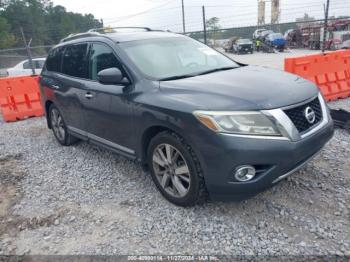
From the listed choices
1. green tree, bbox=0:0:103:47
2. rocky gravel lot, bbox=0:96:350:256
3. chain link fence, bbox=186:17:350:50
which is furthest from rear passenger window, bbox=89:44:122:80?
green tree, bbox=0:0:103:47

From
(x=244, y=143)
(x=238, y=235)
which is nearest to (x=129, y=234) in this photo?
(x=238, y=235)

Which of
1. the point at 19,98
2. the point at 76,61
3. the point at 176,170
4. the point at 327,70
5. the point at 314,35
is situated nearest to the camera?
the point at 176,170

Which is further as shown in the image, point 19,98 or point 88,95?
point 19,98

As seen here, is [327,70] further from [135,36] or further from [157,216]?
[157,216]

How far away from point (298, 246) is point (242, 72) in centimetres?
190

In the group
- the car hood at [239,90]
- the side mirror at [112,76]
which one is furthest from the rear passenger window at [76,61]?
the car hood at [239,90]

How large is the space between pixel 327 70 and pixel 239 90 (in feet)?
15.4

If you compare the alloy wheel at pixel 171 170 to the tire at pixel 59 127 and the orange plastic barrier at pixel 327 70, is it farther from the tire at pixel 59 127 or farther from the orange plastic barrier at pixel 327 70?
the orange plastic barrier at pixel 327 70

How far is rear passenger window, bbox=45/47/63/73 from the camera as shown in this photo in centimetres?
532

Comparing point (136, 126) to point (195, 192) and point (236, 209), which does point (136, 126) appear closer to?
point (195, 192)

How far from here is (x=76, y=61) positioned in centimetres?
477

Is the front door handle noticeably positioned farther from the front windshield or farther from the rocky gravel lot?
the rocky gravel lot

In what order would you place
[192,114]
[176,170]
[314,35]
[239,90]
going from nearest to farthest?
[192,114], [239,90], [176,170], [314,35]

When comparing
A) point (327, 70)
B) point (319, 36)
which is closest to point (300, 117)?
point (327, 70)
